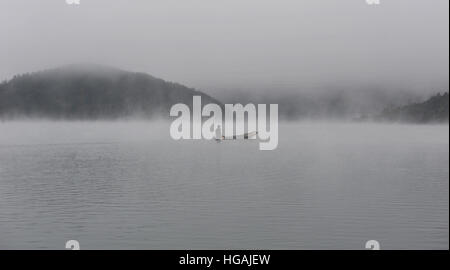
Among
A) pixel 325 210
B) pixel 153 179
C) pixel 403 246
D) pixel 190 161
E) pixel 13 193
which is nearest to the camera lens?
pixel 403 246

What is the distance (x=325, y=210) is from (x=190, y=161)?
49496 millimetres

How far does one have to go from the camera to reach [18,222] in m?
37.7

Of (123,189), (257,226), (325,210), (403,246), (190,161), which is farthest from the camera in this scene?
(190,161)

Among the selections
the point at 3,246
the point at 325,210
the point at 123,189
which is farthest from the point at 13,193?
the point at 325,210

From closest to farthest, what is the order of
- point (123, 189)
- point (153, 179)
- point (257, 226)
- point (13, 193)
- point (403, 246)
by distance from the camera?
point (403, 246), point (257, 226), point (13, 193), point (123, 189), point (153, 179)

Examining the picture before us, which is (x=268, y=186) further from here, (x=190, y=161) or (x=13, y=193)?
(x=190, y=161)

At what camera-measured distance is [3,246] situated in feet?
104

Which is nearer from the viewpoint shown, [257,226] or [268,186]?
[257,226]
